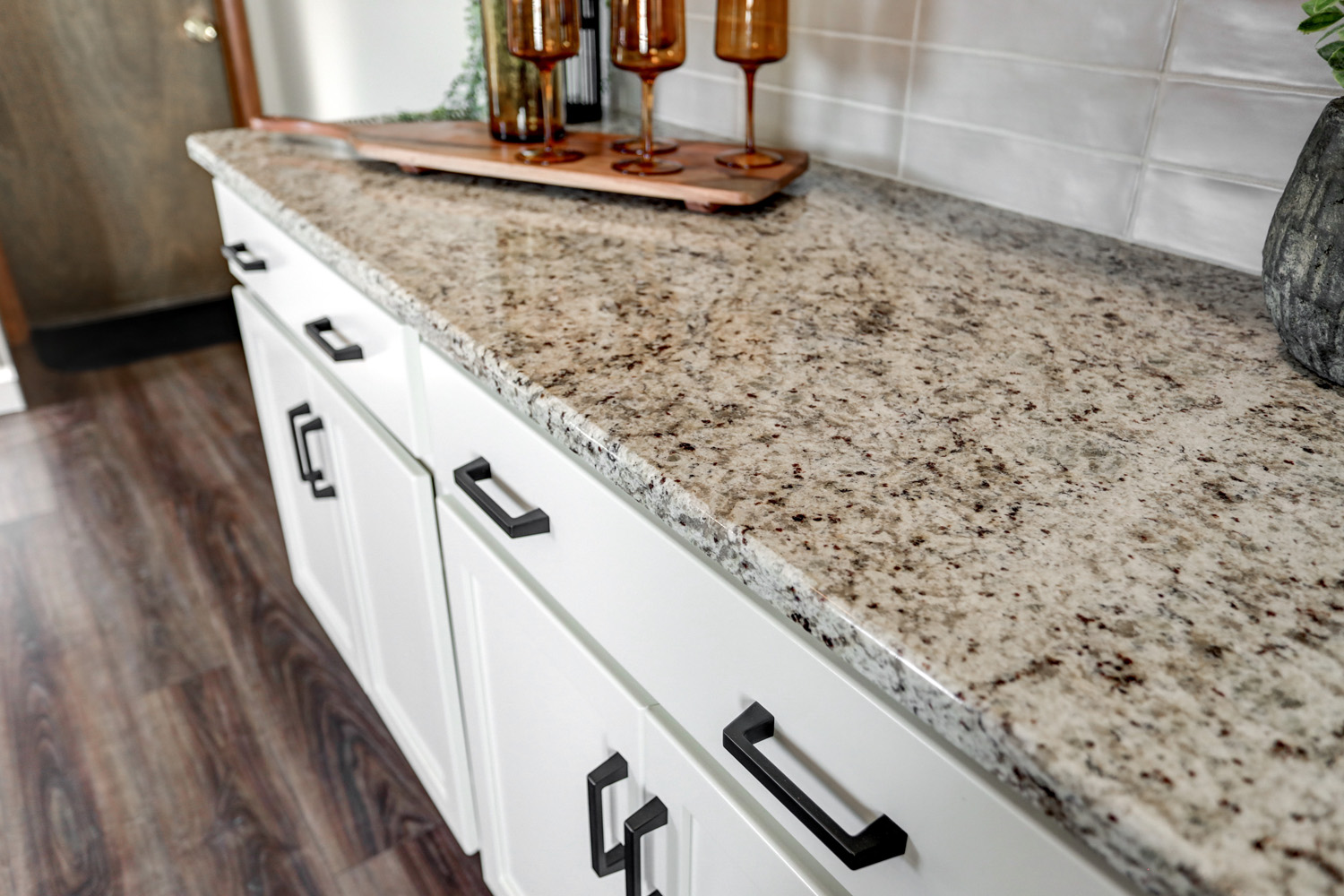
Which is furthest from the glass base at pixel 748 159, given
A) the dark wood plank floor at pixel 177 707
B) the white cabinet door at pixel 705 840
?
the dark wood plank floor at pixel 177 707

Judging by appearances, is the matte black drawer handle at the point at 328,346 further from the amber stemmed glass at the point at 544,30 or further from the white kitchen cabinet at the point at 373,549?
the amber stemmed glass at the point at 544,30

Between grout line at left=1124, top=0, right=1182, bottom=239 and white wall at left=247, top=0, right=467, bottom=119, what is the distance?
1.57 metres

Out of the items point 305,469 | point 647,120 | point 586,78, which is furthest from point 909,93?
point 305,469

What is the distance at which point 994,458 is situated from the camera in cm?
60

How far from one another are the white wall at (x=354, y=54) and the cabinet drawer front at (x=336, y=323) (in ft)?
3.08

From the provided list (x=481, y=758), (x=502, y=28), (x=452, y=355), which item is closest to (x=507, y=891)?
(x=481, y=758)

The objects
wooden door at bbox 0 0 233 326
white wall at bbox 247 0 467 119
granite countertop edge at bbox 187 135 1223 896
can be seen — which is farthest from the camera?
wooden door at bbox 0 0 233 326

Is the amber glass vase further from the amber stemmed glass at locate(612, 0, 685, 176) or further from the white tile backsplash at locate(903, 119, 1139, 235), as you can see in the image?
the white tile backsplash at locate(903, 119, 1139, 235)

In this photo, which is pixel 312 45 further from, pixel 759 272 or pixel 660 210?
pixel 759 272

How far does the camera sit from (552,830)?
3.12 feet

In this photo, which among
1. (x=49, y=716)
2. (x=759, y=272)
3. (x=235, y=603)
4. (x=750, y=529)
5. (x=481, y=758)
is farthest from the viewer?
(x=235, y=603)

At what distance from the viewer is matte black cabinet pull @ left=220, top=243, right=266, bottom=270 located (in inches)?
52.1

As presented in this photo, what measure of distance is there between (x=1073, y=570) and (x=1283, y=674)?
0.10m

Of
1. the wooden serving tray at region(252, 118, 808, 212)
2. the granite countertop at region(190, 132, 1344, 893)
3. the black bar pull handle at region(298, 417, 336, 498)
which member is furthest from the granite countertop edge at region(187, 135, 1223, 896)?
the black bar pull handle at region(298, 417, 336, 498)
